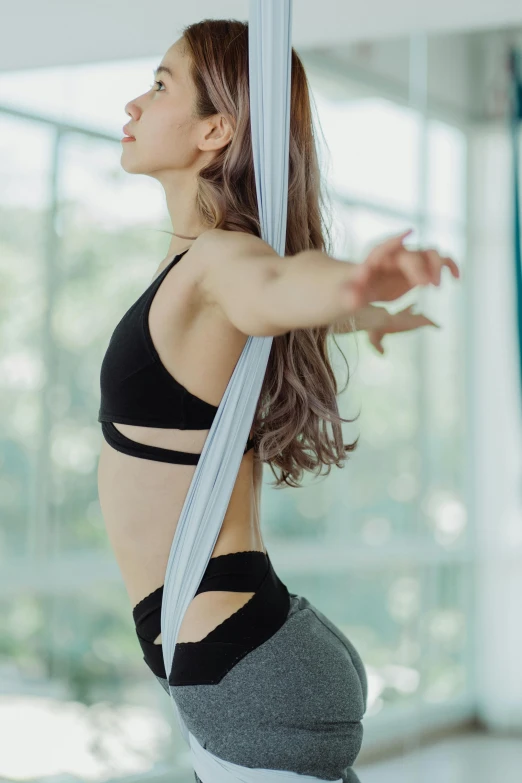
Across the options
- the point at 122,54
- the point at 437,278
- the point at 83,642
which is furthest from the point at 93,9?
the point at 83,642

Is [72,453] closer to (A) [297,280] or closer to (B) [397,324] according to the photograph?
(B) [397,324]

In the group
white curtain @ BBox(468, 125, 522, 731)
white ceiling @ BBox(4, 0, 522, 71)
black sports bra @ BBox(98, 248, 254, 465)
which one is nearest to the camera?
black sports bra @ BBox(98, 248, 254, 465)

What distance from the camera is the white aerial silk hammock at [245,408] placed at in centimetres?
124

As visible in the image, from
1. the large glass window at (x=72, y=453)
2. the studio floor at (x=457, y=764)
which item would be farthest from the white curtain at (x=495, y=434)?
the large glass window at (x=72, y=453)

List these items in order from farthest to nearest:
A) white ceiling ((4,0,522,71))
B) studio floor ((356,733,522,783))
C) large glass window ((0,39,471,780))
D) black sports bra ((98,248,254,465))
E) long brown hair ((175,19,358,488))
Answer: studio floor ((356,733,522,783)) → large glass window ((0,39,471,780)) → white ceiling ((4,0,522,71)) → long brown hair ((175,19,358,488)) → black sports bra ((98,248,254,465))

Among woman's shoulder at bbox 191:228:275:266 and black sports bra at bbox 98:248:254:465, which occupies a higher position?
woman's shoulder at bbox 191:228:275:266

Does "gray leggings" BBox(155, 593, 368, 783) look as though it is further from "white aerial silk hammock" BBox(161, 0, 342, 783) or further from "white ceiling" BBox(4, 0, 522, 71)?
"white ceiling" BBox(4, 0, 522, 71)

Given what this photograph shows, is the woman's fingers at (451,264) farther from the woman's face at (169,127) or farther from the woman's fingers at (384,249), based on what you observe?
the woman's face at (169,127)

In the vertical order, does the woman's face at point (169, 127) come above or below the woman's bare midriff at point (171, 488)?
above

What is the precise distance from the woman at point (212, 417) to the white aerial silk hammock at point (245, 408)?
0.02 meters

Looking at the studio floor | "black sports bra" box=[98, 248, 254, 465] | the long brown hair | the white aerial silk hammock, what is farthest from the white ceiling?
the studio floor

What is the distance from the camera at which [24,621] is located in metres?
3.61

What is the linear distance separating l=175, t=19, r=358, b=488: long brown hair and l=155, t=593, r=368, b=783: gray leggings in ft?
1.00

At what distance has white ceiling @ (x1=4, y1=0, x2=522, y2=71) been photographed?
1.92 metres
